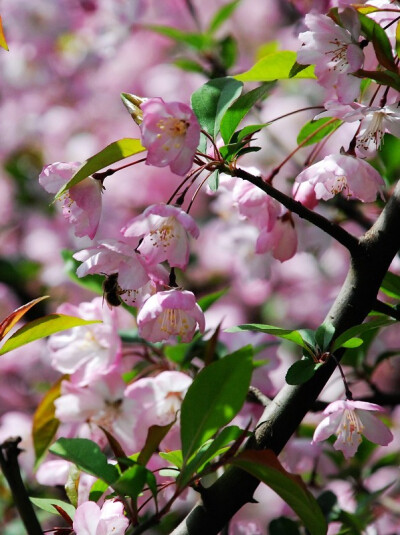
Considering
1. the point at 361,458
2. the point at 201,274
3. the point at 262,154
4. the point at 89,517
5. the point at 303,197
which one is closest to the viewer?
the point at 89,517

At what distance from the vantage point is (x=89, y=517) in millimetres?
881

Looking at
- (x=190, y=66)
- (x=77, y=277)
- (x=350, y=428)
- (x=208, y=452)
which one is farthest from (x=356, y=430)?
(x=190, y=66)

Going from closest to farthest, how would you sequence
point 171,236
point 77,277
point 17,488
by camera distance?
1. point 17,488
2. point 171,236
3. point 77,277

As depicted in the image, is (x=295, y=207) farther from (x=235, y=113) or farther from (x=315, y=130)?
(x=315, y=130)

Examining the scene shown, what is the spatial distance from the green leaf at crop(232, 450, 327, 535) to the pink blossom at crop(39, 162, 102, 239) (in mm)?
332

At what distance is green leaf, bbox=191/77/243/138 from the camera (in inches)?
37.8

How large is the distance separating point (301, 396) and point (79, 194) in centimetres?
35

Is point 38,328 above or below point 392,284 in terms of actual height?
above

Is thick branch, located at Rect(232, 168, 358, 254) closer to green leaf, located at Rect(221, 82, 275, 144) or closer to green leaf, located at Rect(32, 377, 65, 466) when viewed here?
green leaf, located at Rect(221, 82, 275, 144)

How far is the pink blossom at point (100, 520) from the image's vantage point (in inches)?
34.0

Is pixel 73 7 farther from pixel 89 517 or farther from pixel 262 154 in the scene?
pixel 89 517

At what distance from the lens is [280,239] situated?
1.15m

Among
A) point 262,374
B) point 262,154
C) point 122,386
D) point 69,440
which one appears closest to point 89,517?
point 69,440

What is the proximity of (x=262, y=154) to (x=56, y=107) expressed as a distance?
5.08ft
